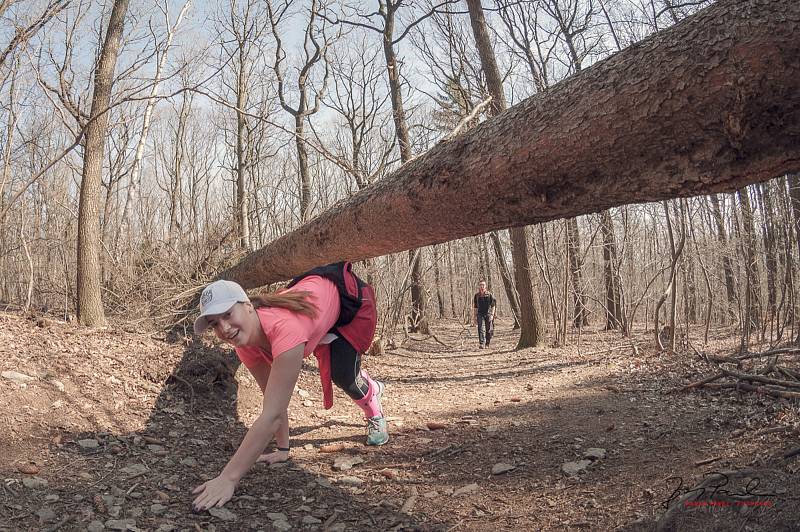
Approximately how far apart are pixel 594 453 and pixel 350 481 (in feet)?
4.51

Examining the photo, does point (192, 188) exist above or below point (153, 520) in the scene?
above

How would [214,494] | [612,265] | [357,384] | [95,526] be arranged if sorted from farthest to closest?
[612,265]
[357,384]
[214,494]
[95,526]

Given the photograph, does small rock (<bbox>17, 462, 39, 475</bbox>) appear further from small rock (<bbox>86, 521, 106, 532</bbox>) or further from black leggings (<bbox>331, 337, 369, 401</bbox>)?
black leggings (<bbox>331, 337, 369, 401</bbox>)

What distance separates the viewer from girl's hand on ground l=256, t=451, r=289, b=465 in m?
2.84

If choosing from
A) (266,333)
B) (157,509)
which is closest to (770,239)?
(266,333)

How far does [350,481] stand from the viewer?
266 centimetres

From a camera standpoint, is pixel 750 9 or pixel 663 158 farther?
pixel 663 158

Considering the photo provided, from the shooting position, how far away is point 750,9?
137 centimetres

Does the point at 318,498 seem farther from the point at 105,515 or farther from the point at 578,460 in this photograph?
the point at 578,460

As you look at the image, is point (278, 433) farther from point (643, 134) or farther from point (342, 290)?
point (643, 134)

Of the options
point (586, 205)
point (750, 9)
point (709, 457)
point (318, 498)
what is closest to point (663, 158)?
point (586, 205)

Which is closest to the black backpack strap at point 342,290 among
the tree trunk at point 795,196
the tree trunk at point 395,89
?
the tree trunk at point 795,196

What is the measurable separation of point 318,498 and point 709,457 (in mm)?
1925

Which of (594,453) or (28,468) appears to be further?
(594,453)
